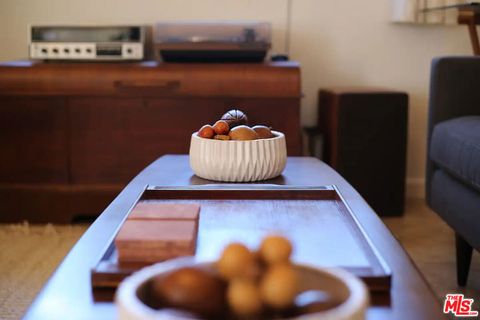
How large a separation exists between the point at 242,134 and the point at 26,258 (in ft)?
3.53

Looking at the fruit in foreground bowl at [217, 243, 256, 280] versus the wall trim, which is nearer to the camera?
the fruit in foreground bowl at [217, 243, 256, 280]

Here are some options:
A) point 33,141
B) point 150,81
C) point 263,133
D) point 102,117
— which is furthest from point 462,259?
point 33,141

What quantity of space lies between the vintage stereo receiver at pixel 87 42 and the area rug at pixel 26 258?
688mm

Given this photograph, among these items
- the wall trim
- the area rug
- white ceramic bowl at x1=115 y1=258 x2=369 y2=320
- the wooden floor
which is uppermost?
white ceramic bowl at x1=115 y1=258 x2=369 y2=320

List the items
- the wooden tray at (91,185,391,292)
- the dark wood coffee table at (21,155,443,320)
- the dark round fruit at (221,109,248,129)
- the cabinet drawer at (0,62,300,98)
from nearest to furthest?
the dark wood coffee table at (21,155,443,320) → the wooden tray at (91,185,391,292) → the dark round fruit at (221,109,248,129) → the cabinet drawer at (0,62,300,98)

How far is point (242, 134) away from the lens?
1.29 meters

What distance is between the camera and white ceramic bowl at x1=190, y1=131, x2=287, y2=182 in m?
1.28

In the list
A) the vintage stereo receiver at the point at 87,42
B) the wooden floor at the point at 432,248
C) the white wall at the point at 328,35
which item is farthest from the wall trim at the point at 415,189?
the vintage stereo receiver at the point at 87,42

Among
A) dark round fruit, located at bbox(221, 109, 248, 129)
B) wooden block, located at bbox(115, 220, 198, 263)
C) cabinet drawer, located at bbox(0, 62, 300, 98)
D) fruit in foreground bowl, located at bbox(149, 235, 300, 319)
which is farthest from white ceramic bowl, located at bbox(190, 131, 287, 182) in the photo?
cabinet drawer, located at bbox(0, 62, 300, 98)

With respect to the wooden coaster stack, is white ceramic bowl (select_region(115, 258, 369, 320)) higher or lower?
higher

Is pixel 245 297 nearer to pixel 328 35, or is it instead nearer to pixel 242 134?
pixel 242 134

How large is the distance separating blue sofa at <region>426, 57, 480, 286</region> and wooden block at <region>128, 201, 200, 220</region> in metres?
0.90

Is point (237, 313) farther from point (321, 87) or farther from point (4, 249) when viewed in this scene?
point (321, 87)

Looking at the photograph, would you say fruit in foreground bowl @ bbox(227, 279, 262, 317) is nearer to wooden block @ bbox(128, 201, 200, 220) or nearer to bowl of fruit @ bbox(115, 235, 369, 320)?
bowl of fruit @ bbox(115, 235, 369, 320)
